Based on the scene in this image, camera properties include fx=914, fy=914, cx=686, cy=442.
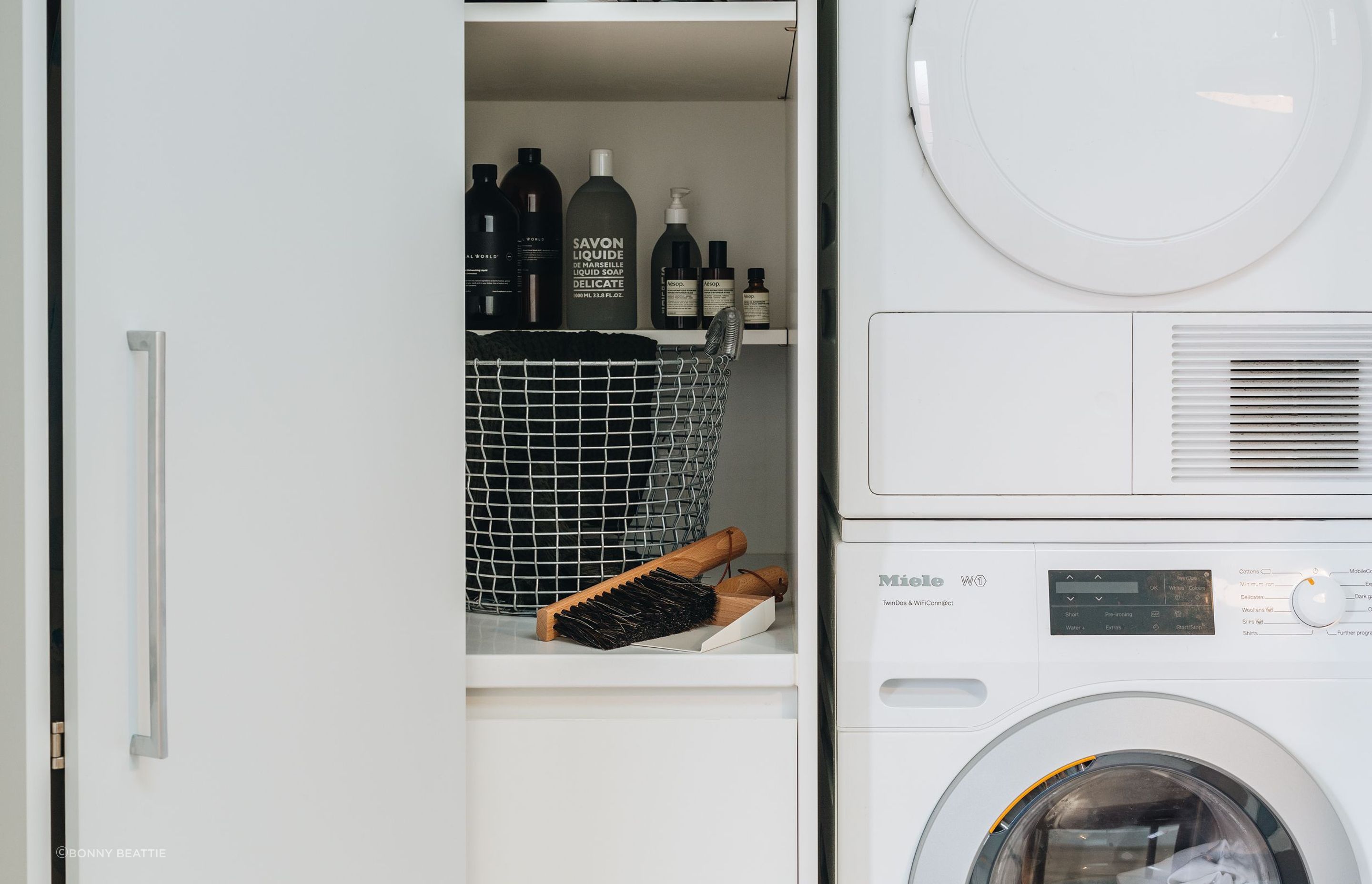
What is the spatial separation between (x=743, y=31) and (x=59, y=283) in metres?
0.82

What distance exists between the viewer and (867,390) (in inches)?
39.0

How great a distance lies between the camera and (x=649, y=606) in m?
1.04

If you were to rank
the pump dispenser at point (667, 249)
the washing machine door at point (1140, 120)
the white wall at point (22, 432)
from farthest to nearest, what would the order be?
the pump dispenser at point (667, 249) < the washing machine door at point (1140, 120) < the white wall at point (22, 432)

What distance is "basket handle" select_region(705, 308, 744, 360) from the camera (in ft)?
3.60

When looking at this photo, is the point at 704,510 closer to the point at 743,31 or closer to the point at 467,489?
the point at 467,489

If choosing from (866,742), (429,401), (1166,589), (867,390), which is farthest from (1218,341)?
(429,401)

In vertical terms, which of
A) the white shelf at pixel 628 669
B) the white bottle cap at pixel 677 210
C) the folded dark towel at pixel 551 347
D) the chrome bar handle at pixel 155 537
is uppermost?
the white bottle cap at pixel 677 210

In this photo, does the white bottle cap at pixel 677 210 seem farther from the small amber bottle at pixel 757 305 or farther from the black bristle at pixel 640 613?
the black bristle at pixel 640 613

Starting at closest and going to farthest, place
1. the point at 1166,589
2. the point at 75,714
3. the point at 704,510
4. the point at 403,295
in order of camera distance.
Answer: the point at 75,714
the point at 403,295
the point at 1166,589
the point at 704,510

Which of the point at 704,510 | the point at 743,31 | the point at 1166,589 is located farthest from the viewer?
the point at 704,510

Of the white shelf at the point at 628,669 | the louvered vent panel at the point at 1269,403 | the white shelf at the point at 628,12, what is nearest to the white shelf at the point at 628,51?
the white shelf at the point at 628,12

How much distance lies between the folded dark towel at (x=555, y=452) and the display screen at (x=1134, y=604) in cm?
50

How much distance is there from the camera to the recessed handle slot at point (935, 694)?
99 centimetres

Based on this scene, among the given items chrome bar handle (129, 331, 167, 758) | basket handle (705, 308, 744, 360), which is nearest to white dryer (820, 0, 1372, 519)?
basket handle (705, 308, 744, 360)
